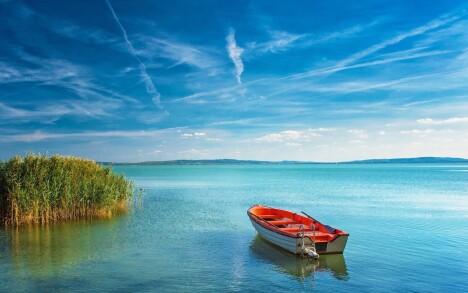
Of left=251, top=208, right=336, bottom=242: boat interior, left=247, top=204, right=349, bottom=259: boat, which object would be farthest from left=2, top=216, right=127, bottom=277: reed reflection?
left=251, top=208, right=336, bottom=242: boat interior

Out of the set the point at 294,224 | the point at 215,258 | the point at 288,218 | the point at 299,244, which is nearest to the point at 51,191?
the point at 215,258

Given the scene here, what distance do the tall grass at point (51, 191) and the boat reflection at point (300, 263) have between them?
12.2 metres

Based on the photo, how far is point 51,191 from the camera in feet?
77.8

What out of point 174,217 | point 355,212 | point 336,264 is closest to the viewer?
point 336,264

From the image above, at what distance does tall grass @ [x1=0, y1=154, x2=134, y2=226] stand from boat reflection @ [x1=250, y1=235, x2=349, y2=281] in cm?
1221

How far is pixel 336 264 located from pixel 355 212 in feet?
57.8

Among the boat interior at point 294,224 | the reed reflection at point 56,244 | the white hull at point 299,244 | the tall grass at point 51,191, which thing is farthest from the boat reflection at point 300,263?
the tall grass at point 51,191

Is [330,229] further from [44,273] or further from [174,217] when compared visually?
[174,217]

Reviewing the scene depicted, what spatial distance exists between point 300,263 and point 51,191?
15570 mm

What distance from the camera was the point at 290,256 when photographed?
58.2 feet

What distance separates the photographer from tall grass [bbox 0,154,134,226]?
2292 cm

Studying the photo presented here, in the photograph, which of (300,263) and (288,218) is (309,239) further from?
(288,218)

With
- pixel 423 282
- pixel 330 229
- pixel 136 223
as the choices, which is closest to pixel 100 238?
pixel 136 223

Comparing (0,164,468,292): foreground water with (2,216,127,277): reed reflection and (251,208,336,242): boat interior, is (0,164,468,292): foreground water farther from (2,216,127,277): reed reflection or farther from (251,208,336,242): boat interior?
(251,208,336,242): boat interior
